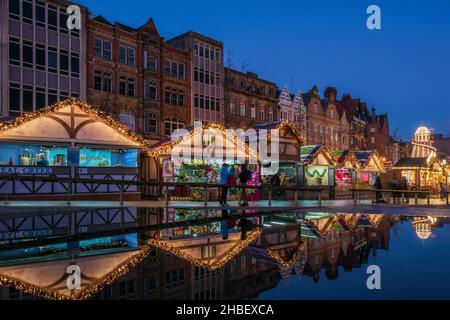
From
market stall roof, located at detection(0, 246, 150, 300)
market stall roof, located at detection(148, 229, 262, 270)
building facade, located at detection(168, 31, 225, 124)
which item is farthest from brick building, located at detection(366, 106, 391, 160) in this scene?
market stall roof, located at detection(0, 246, 150, 300)

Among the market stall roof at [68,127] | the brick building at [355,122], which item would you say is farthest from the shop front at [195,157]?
the brick building at [355,122]

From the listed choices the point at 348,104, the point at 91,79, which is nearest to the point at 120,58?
the point at 91,79

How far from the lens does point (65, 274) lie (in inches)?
247

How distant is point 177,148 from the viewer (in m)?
23.5

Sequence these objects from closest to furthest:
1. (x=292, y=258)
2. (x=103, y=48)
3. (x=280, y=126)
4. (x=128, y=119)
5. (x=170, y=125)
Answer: (x=292, y=258), (x=103, y=48), (x=280, y=126), (x=128, y=119), (x=170, y=125)

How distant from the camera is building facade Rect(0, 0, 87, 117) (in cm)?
2453

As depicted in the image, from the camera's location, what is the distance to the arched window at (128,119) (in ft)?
99.6

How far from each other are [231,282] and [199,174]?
18406 mm

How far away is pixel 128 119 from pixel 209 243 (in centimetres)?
2381

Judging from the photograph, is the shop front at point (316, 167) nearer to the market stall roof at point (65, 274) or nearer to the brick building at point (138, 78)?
the brick building at point (138, 78)

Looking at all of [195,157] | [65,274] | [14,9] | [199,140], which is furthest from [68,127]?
[65,274]

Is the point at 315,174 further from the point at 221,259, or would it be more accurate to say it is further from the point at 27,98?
the point at 221,259

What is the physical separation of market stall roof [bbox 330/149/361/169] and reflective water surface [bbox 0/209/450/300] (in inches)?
1002
